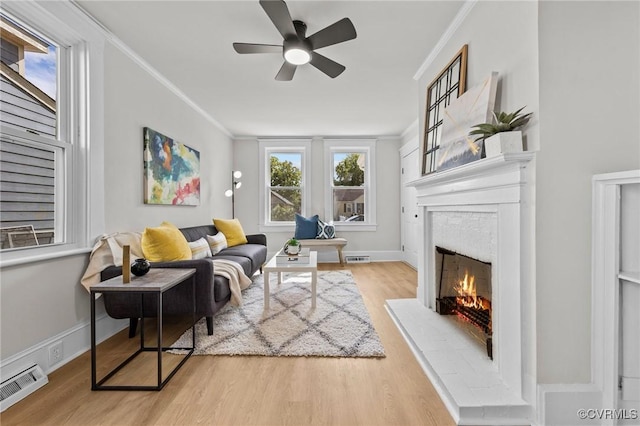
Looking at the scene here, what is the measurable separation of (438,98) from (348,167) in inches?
131

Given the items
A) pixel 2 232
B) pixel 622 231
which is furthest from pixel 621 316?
pixel 2 232

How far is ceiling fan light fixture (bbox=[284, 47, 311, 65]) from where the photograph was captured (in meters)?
2.24

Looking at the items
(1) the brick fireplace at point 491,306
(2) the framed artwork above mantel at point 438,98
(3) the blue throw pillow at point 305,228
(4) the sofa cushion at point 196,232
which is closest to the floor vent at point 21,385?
(4) the sofa cushion at point 196,232

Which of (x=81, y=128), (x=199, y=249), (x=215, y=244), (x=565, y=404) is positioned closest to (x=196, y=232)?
(x=215, y=244)

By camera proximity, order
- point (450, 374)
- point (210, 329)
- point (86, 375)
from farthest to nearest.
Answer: point (210, 329) < point (86, 375) < point (450, 374)

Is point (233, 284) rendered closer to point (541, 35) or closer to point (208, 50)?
point (208, 50)

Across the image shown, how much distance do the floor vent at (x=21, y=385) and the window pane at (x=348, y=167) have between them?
4823mm

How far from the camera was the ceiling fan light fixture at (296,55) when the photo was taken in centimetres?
224

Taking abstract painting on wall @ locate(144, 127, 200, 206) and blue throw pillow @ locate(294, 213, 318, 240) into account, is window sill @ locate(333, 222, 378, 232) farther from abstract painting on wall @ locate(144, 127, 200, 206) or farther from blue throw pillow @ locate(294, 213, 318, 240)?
abstract painting on wall @ locate(144, 127, 200, 206)

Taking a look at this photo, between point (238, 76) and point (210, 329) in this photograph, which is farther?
point (238, 76)

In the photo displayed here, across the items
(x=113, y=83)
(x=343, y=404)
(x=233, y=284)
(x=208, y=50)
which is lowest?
(x=343, y=404)

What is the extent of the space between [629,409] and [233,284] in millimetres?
2534

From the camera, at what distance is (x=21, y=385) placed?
1.63 metres

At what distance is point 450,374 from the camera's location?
5.44 feet
